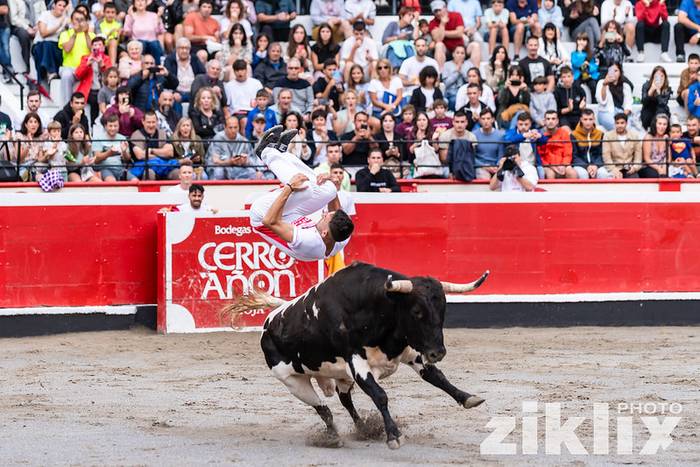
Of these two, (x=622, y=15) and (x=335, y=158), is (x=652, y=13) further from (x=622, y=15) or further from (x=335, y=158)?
(x=335, y=158)

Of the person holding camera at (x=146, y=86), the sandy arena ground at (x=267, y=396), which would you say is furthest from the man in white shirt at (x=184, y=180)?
→ the sandy arena ground at (x=267, y=396)

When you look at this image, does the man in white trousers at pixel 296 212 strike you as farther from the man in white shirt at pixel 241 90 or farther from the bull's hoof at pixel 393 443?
the man in white shirt at pixel 241 90

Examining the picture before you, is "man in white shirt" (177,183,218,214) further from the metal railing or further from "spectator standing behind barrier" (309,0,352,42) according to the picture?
"spectator standing behind barrier" (309,0,352,42)

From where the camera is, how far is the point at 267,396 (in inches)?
400

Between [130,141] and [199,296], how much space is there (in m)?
1.82

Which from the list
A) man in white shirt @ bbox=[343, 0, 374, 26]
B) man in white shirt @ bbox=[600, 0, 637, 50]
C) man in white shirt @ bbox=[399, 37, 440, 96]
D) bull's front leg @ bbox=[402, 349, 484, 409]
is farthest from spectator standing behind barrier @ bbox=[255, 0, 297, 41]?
bull's front leg @ bbox=[402, 349, 484, 409]

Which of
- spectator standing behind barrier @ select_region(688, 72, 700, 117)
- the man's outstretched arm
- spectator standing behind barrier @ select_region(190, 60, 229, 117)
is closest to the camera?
the man's outstretched arm

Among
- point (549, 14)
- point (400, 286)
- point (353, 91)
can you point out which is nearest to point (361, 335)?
point (400, 286)

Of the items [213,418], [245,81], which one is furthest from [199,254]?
[213,418]

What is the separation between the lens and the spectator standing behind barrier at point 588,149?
50.7ft

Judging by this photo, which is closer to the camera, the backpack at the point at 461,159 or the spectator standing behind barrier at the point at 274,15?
the backpack at the point at 461,159

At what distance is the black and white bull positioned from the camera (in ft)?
26.2

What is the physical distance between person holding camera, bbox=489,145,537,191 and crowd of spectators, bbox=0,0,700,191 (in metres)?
0.02

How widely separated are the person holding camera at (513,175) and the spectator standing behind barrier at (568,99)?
1.80 m
